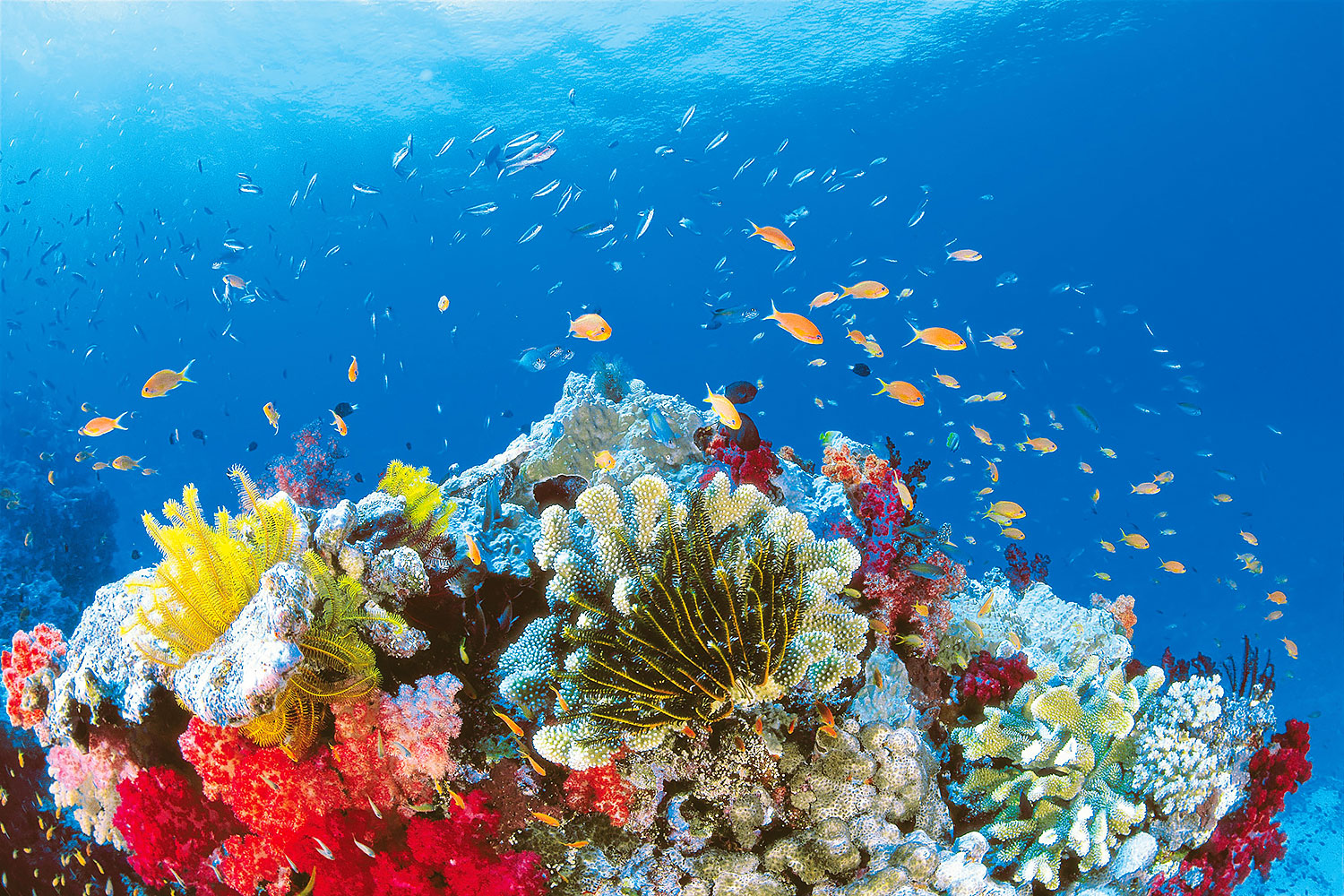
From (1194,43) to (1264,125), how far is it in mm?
14367

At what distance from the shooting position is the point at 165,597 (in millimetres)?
3266

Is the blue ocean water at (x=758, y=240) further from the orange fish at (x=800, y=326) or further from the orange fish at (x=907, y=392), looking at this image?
the orange fish at (x=800, y=326)

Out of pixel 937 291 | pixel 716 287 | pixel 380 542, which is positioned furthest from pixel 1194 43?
pixel 380 542

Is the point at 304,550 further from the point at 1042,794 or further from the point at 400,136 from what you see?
the point at 400,136

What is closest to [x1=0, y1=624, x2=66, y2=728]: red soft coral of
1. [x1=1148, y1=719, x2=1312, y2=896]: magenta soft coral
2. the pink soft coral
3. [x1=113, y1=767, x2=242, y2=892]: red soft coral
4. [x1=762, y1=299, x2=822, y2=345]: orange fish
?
the pink soft coral

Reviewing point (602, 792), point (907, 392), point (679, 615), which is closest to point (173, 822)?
point (602, 792)

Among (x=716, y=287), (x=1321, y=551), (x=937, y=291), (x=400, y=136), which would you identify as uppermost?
(x=400, y=136)

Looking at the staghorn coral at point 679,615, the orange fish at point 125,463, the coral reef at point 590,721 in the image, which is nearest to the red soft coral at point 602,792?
the coral reef at point 590,721

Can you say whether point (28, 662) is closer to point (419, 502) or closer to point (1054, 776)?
point (419, 502)

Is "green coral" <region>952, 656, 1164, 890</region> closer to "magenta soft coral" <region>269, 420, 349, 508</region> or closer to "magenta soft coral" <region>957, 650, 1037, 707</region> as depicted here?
"magenta soft coral" <region>957, 650, 1037, 707</region>

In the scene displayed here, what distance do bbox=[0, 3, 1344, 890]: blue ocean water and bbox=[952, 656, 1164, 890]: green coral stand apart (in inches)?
408

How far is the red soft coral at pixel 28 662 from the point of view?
413cm

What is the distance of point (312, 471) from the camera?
8930mm

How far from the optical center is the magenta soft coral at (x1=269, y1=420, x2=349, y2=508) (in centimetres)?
850
